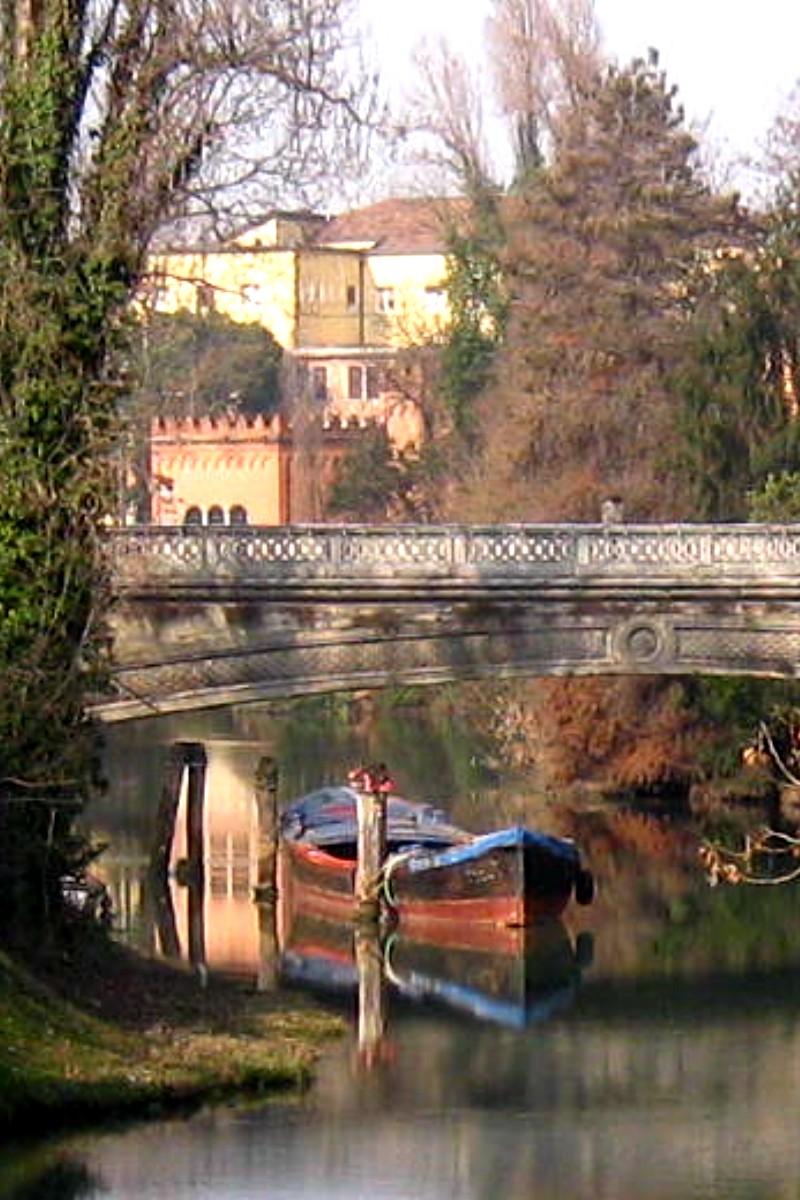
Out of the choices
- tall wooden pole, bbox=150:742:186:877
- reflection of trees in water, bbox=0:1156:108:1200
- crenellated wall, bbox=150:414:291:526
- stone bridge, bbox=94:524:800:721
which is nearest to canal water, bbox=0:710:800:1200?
reflection of trees in water, bbox=0:1156:108:1200

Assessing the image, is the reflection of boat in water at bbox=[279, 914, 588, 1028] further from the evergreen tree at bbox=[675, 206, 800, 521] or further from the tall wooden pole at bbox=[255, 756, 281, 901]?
the evergreen tree at bbox=[675, 206, 800, 521]

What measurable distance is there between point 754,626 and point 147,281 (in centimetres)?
970

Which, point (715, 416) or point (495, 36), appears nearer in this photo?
point (715, 416)

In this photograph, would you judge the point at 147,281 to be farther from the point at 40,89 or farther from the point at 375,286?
the point at 375,286

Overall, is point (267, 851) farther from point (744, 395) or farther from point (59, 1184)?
point (59, 1184)

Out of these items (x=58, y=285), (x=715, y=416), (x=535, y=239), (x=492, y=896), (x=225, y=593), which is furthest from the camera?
(x=535, y=239)

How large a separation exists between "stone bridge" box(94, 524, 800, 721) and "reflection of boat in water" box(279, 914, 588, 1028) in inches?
112

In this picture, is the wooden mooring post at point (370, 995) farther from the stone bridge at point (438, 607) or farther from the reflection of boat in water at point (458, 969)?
the stone bridge at point (438, 607)

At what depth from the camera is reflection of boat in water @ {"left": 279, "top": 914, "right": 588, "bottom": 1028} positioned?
34.5 metres

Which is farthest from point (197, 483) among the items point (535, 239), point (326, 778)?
point (326, 778)

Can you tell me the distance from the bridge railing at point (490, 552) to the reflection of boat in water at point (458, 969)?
13.3 ft

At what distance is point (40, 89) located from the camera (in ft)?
95.6

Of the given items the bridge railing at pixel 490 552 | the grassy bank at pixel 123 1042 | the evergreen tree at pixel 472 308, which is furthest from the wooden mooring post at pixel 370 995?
the evergreen tree at pixel 472 308

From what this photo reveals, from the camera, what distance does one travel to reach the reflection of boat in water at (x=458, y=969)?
34469 mm
